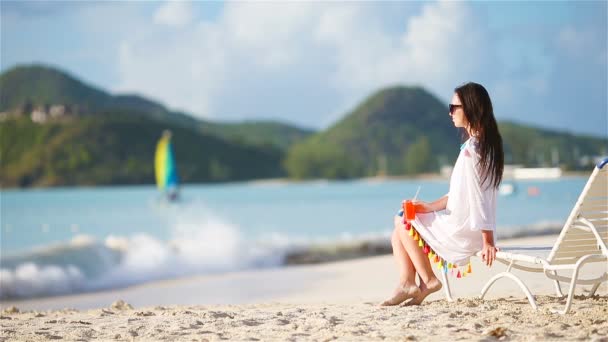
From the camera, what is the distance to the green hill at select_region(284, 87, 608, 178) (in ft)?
236

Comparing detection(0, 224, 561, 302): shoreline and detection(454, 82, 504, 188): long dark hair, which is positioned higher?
detection(454, 82, 504, 188): long dark hair

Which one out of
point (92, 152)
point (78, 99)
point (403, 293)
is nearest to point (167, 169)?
point (403, 293)

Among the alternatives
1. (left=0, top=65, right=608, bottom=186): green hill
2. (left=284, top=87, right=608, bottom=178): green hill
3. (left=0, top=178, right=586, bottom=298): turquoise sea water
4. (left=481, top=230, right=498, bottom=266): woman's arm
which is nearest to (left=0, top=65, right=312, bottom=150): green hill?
(left=0, top=65, right=608, bottom=186): green hill

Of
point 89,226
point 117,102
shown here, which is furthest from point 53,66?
point 89,226

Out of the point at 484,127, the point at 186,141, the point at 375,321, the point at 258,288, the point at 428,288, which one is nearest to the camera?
the point at 375,321

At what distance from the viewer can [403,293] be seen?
4.74 meters

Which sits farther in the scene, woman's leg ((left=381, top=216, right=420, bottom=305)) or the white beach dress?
woman's leg ((left=381, top=216, right=420, bottom=305))

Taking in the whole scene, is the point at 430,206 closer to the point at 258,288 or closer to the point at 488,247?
the point at 488,247

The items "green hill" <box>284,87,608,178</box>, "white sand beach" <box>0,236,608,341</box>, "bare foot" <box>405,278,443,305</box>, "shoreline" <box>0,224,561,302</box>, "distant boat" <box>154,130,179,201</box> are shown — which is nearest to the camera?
"white sand beach" <box>0,236,608,341</box>

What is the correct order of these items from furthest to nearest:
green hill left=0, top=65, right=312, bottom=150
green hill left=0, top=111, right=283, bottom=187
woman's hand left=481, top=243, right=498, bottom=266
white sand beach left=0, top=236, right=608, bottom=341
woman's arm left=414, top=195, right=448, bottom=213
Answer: green hill left=0, top=65, right=312, bottom=150, green hill left=0, top=111, right=283, bottom=187, woman's arm left=414, top=195, right=448, bottom=213, woman's hand left=481, top=243, right=498, bottom=266, white sand beach left=0, top=236, right=608, bottom=341

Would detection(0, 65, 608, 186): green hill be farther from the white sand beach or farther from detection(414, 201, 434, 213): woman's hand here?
detection(414, 201, 434, 213): woman's hand

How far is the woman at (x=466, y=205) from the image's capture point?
4375 millimetres

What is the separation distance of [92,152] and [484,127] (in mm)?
65752

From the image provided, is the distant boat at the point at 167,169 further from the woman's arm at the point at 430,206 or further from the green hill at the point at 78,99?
the green hill at the point at 78,99
